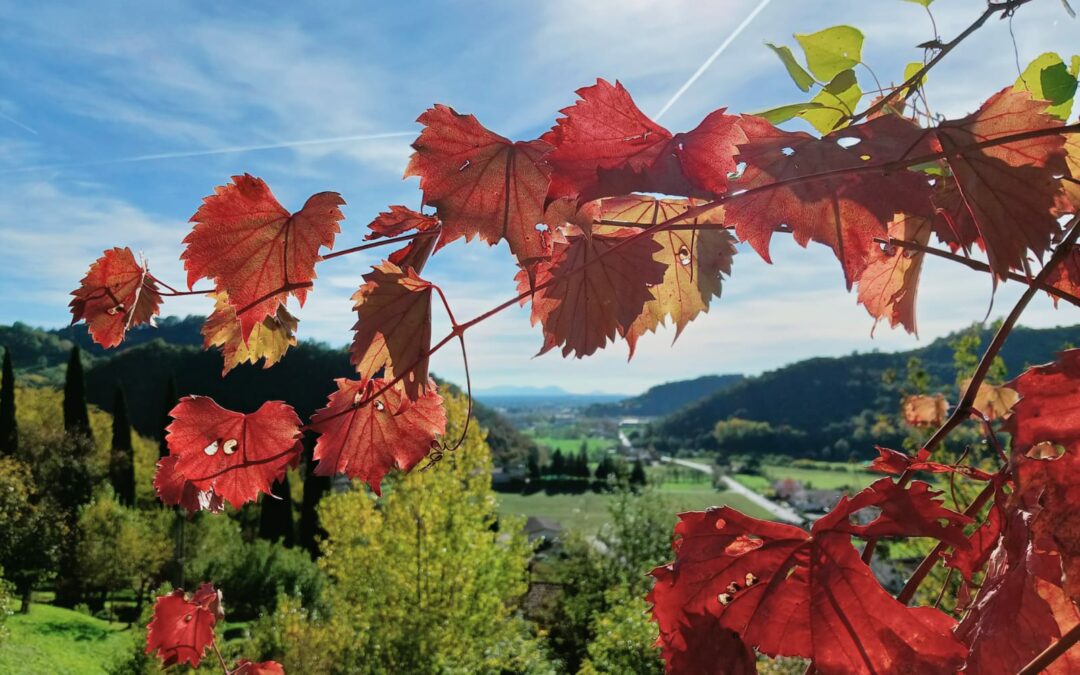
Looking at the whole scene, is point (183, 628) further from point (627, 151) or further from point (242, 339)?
point (627, 151)

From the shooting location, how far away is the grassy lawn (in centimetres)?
1185

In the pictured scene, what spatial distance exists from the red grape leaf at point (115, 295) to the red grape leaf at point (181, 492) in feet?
0.36

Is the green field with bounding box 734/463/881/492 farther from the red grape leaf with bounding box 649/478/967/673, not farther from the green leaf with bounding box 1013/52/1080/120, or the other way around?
the red grape leaf with bounding box 649/478/967/673

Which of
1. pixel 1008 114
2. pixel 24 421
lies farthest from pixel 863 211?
pixel 24 421

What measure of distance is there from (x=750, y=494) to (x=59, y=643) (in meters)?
35.4

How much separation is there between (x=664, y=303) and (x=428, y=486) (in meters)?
10.2

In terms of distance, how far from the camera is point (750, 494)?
40.5 metres

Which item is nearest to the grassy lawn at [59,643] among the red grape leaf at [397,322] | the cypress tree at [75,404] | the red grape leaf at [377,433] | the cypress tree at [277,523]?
the cypress tree at [75,404]

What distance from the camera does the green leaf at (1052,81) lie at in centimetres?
44

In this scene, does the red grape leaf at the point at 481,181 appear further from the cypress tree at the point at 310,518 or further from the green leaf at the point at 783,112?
the cypress tree at the point at 310,518

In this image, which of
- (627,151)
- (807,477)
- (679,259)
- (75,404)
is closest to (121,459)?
(75,404)

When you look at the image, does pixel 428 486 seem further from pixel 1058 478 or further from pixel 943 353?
pixel 943 353

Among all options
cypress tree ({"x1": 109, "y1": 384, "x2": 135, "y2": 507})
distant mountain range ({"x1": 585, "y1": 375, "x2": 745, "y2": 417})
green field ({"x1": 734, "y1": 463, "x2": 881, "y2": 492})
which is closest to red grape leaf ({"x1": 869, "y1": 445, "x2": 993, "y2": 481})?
cypress tree ({"x1": 109, "y1": 384, "x2": 135, "y2": 507})

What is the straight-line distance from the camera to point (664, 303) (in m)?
0.48
